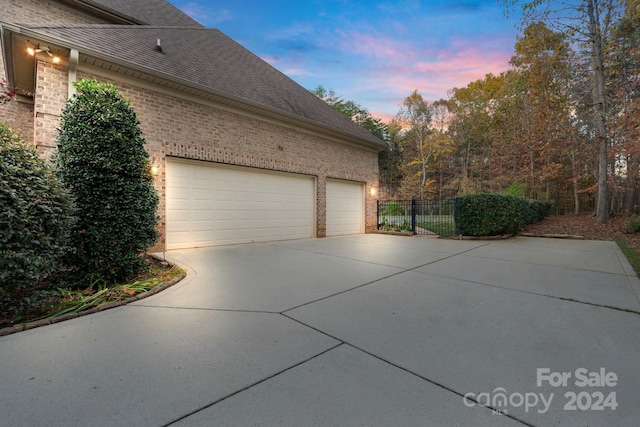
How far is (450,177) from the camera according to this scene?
30.0 m

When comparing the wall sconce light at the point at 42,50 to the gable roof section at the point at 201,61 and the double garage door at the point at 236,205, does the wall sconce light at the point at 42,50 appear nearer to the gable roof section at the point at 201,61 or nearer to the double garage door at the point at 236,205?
the gable roof section at the point at 201,61

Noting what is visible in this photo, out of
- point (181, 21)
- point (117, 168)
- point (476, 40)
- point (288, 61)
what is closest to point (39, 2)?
point (181, 21)

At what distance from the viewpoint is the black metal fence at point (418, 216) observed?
1051 cm

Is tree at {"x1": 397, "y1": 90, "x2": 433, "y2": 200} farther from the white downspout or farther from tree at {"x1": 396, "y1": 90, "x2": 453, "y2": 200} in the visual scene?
the white downspout

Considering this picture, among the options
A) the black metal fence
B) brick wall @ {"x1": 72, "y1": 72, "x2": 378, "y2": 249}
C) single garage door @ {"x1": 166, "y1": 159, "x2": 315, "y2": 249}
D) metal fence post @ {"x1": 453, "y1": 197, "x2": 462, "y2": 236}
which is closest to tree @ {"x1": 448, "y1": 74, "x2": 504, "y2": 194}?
the black metal fence

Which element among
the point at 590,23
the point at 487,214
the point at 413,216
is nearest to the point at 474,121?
the point at 590,23

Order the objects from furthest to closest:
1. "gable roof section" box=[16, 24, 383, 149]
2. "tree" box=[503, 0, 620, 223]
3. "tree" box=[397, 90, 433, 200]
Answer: "tree" box=[397, 90, 433, 200] < "tree" box=[503, 0, 620, 223] < "gable roof section" box=[16, 24, 383, 149]

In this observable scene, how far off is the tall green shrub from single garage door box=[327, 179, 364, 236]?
6.64 metres

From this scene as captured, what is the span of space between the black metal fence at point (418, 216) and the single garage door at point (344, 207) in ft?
3.86

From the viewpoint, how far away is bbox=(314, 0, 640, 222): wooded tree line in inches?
414

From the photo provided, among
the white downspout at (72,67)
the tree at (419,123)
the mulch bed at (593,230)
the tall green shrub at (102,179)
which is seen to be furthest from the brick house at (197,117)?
the tree at (419,123)

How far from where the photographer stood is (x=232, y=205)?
7.38 meters

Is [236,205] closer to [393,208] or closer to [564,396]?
[393,208]

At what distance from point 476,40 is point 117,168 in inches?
504
